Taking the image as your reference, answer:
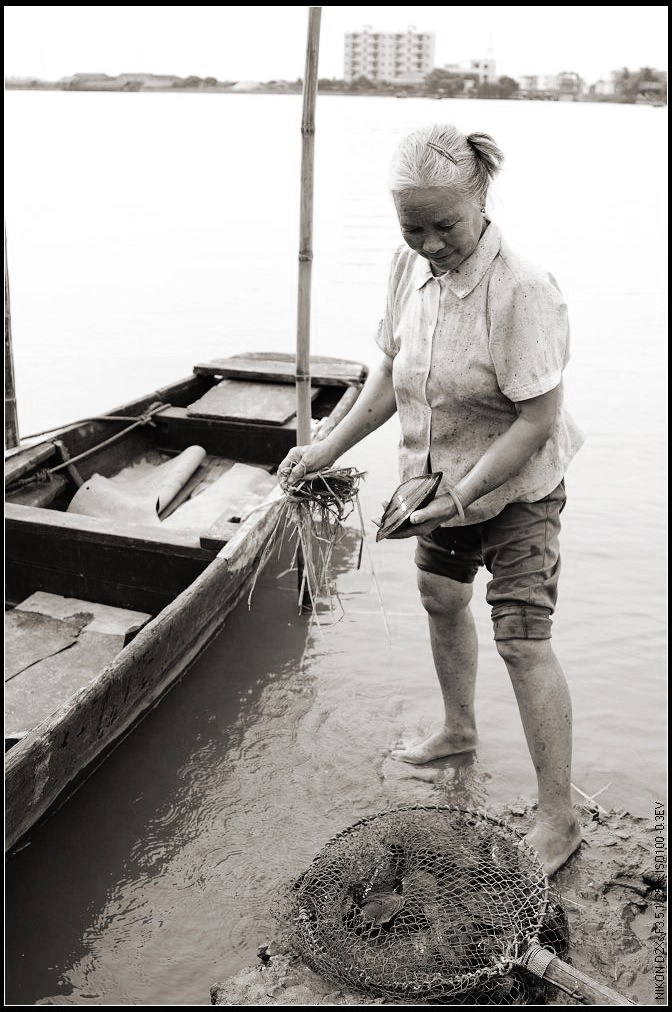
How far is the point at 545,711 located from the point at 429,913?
645mm

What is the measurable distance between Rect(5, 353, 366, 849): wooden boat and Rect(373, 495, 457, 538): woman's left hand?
106cm

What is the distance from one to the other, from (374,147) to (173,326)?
29571 millimetres

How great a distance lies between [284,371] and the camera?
6.69 m

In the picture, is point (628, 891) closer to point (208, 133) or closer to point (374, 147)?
point (374, 147)

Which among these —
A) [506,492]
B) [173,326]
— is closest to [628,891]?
[506,492]

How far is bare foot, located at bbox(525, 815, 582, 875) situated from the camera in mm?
2887

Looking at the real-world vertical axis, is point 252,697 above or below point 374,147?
below

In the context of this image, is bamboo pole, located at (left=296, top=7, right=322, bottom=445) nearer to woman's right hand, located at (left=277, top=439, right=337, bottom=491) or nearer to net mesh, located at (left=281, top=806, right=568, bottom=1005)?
woman's right hand, located at (left=277, top=439, right=337, bottom=491)

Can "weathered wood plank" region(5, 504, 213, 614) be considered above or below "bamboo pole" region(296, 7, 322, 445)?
below

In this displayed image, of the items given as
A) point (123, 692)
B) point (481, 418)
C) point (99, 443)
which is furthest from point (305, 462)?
point (99, 443)

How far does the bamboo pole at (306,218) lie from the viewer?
4.02 meters

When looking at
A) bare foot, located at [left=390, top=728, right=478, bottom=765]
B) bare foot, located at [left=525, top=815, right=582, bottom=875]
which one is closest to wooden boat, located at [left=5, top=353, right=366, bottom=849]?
bare foot, located at [left=390, top=728, right=478, bottom=765]

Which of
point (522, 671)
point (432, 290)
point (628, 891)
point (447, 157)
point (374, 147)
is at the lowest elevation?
point (628, 891)

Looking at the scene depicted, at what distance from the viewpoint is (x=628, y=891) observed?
9.67 feet
